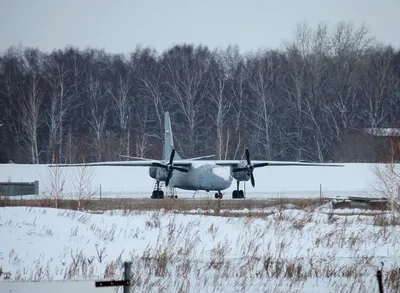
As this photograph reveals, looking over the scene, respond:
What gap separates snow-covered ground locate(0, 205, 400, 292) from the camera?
1266 cm

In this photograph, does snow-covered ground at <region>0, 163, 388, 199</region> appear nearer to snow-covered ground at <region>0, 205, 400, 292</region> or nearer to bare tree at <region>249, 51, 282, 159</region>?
bare tree at <region>249, 51, 282, 159</region>

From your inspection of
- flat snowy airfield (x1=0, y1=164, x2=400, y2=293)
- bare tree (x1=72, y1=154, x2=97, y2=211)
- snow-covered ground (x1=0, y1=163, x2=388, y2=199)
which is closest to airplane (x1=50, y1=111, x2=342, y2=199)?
bare tree (x1=72, y1=154, x2=97, y2=211)

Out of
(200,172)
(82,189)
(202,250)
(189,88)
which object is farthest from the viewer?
(189,88)

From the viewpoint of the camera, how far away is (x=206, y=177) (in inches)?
1639

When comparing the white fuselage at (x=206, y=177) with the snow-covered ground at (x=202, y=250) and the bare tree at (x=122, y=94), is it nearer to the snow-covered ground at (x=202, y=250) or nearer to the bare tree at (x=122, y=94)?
the snow-covered ground at (x=202, y=250)

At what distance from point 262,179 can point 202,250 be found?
3911 centimetres

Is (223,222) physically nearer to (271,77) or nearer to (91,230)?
(91,230)

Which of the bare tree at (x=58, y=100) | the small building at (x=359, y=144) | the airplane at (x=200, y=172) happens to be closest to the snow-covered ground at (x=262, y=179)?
the airplane at (x=200, y=172)

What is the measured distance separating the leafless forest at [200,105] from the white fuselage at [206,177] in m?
20.7

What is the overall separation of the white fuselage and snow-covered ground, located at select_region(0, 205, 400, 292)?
1937cm

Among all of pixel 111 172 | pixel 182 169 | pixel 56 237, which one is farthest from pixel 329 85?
pixel 56 237

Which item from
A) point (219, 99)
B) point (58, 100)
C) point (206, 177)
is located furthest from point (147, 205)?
point (58, 100)

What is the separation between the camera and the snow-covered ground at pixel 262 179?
165 ft

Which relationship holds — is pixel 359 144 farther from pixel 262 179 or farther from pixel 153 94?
pixel 153 94
